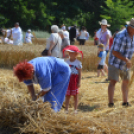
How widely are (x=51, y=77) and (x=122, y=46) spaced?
1527 millimetres

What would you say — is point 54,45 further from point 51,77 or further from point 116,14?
point 116,14

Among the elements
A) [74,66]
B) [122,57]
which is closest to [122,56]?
[122,57]

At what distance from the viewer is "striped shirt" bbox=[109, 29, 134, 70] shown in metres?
4.57

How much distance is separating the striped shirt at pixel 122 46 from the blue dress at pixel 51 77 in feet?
4.29

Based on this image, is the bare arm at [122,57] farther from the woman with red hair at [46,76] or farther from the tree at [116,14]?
the tree at [116,14]

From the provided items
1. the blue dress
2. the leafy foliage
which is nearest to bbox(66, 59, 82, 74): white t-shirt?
the blue dress

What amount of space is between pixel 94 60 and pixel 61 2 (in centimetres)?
2226

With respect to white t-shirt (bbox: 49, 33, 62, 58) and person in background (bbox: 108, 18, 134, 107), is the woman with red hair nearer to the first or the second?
person in background (bbox: 108, 18, 134, 107)

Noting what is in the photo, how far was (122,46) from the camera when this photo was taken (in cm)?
458

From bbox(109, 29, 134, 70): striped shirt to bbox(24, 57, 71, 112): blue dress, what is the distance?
1.31m

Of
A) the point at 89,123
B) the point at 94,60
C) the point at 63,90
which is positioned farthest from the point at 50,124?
the point at 94,60

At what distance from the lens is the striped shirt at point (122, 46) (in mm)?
4566

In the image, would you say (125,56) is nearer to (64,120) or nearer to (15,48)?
(64,120)

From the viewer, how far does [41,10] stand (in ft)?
90.6
